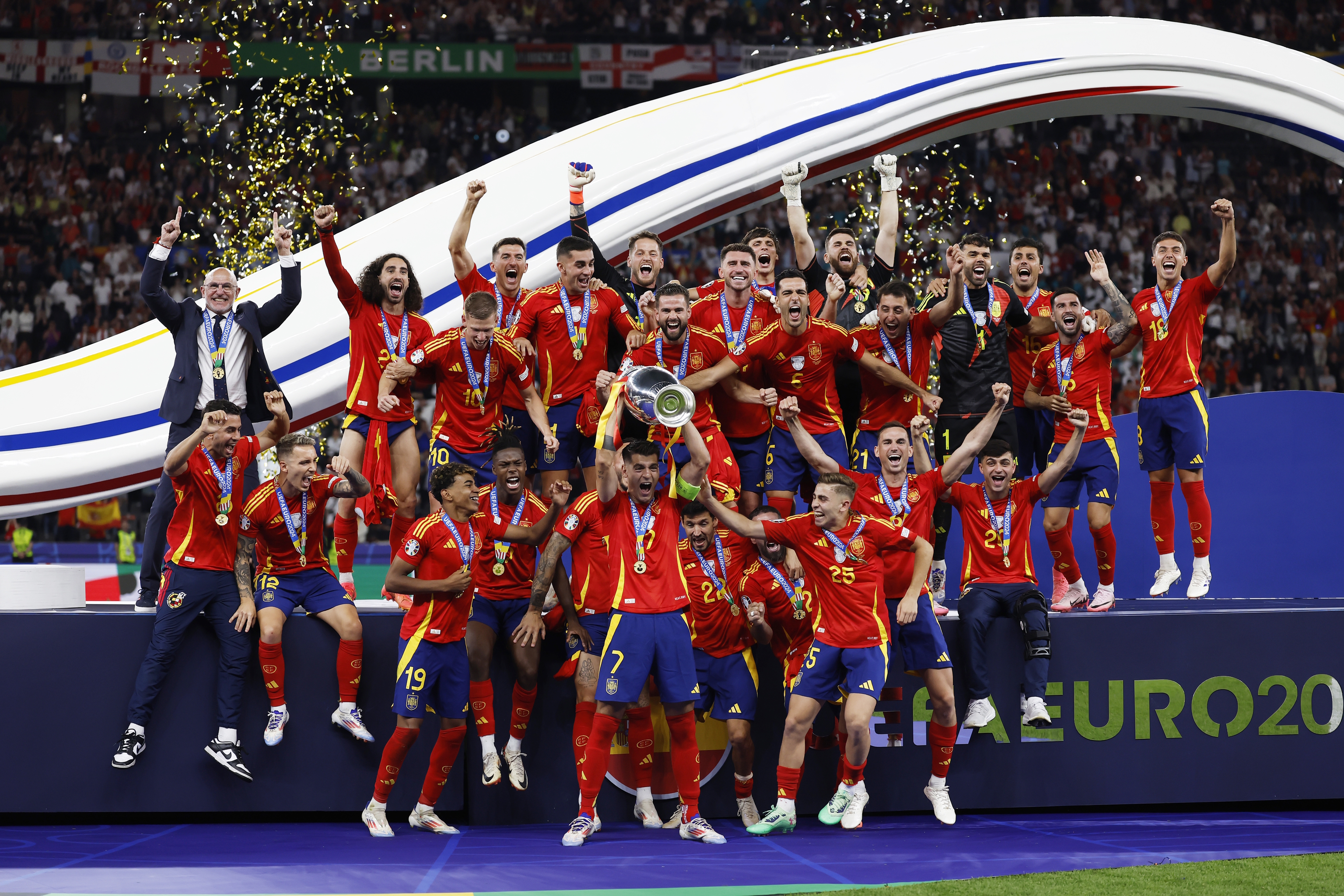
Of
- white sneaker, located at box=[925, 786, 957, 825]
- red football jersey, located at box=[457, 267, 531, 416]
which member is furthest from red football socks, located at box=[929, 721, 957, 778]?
red football jersey, located at box=[457, 267, 531, 416]

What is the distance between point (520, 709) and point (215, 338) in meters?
2.66

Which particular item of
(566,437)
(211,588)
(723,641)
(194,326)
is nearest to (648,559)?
(723,641)

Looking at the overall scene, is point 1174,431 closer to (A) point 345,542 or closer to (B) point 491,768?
(B) point 491,768

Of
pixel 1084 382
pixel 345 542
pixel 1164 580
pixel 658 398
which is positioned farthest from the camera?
pixel 1164 580

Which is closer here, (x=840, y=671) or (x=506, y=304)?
(x=840, y=671)

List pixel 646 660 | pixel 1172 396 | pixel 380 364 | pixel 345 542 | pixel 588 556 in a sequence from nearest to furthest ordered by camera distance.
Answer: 1. pixel 646 660
2. pixel 588 556
3. pixel 380 364
4. pixel 345 542
5. pixel 1172 396

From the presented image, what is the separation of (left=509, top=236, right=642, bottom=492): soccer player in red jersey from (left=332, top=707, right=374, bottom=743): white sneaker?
5.45 feet

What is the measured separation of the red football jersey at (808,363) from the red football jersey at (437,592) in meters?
1.93

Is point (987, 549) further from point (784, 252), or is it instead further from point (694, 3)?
point (694, 3)

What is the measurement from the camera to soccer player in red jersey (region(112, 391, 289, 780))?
693 cm

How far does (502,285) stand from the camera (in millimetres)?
7035

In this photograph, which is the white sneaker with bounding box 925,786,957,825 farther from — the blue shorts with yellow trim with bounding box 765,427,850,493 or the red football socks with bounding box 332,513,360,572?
the red football socks with bounding box 332,513,360,572

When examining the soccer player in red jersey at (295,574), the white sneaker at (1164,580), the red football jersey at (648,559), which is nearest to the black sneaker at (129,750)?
the soccer player in red jersey at (295,574)

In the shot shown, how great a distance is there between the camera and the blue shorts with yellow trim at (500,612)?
23.0ft
